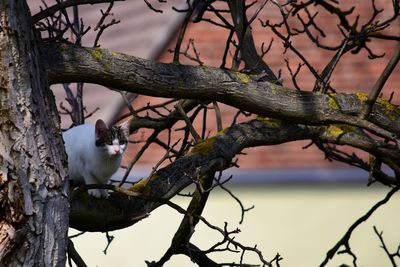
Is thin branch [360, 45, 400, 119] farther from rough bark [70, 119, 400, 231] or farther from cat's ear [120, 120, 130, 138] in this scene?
cat's ear [120, 120, 130, 138]

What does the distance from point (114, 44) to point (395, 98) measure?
3.62m

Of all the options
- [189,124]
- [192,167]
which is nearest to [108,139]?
[189,124]

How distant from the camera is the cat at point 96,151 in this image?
17.0 feet

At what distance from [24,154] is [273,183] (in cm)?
915

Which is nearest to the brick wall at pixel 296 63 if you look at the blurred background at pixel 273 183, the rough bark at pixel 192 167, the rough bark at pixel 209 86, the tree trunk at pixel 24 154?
the blurred background at pixel 273 183

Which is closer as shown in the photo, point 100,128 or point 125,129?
point 100,128

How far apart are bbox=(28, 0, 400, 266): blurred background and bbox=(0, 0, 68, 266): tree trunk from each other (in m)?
8.18

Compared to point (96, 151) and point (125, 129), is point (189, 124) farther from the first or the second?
point (96, 151)

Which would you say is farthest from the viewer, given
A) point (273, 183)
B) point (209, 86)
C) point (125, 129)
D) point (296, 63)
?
point (273, 183)

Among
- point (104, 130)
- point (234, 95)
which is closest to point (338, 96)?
point (234, 95)

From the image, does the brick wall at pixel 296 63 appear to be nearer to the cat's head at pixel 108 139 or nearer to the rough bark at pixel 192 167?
the cat's head at pixel 108 139

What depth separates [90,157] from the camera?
5141mm

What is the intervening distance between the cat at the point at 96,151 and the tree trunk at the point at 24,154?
137cm

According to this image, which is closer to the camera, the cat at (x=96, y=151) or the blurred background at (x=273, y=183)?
the cat at (x=96, y=151)
